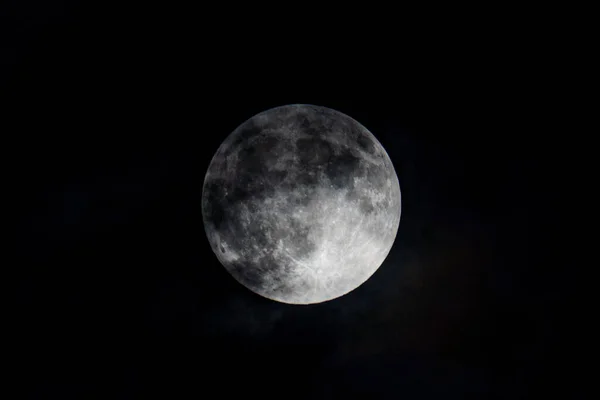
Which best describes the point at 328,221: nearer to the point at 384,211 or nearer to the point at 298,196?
the point at 298,196

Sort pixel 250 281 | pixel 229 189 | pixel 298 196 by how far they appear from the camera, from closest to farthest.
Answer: pixel 298 196 → pixel 229 189 → pixel 250 281

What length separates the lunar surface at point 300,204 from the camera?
229 inches

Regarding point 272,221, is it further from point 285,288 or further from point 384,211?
point 384,211

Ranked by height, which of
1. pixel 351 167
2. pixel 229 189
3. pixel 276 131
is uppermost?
pixel 276 131

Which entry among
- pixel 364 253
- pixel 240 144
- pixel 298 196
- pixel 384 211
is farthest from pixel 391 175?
pixel 240 144

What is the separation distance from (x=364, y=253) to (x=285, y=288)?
1.32 metres

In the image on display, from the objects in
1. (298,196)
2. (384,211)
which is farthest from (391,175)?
(298,196)

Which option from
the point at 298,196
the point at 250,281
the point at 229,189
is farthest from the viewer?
the point at 250,281

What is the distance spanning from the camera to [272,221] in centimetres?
590

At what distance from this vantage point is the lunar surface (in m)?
5.81

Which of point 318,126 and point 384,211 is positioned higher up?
point 318,126

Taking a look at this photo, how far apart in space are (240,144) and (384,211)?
2419 millimetres

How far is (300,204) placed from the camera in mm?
5762

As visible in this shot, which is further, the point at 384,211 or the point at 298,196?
the point at 384,211
